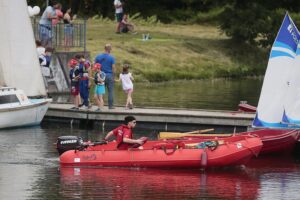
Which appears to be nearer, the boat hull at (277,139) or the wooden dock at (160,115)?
the boat hull at (277,139)

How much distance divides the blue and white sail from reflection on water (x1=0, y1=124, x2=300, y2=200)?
1.16 m

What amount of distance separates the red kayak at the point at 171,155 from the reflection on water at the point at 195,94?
13.6 m

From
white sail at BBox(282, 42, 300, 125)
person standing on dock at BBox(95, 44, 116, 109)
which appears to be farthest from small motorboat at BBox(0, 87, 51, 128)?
white sail at BBox(282, 42, 300, 125)

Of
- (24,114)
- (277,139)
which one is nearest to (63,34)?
(24,114)

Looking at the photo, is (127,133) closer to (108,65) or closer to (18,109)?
(18,109)

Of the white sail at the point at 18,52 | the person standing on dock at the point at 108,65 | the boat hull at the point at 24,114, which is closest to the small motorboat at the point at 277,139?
the person standing on dock at the point at 108,65

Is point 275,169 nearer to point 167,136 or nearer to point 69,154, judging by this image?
point 167,136

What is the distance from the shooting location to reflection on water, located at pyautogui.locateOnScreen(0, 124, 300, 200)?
24516 millimetres

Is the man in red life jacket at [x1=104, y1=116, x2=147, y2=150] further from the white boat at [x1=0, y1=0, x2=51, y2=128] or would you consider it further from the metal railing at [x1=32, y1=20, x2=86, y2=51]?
the metal railing at [x1=32, y1=20, x2=86, y2=51]

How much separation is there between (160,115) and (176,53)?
26.4 meters

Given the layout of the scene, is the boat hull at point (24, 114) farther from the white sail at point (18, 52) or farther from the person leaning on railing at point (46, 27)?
the person leaning on railing at point (46, 27)

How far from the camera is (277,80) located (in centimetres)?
3070

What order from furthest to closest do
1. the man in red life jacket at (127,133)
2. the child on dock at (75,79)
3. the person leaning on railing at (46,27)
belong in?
the person leaning on railing at (46,27)
the child on dock at (75,79)
the man in red life jacket at (127,133)

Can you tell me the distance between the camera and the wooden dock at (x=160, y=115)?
34094 mm
